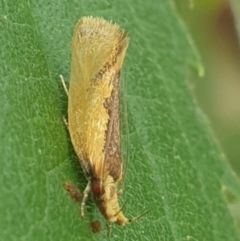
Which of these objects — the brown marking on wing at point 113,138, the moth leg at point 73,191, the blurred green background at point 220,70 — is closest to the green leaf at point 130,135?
the moth leg at point 73,191

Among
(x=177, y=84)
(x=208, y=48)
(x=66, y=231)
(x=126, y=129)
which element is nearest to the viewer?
(x=66, y=231)

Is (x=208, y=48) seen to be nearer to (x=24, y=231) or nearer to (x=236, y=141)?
(x=236, y=141)

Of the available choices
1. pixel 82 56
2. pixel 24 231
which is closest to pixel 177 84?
pixel 82 56

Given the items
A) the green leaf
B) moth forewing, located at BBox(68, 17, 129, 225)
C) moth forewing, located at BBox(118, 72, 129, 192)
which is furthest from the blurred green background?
moth forewing, located at BBox(68, 17, 129, 225)

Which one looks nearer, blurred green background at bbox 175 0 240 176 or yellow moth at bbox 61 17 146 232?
yellow moth at bbox 61 17 146 232

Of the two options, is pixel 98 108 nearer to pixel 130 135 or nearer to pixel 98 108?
pixel 98 108

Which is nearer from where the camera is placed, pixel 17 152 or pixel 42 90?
pixel 17 152

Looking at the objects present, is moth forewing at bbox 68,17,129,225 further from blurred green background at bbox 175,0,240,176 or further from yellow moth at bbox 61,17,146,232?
blurred green background at bbox 175,0,240,176

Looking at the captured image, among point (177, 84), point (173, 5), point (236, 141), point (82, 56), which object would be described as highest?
point (82, 56)
